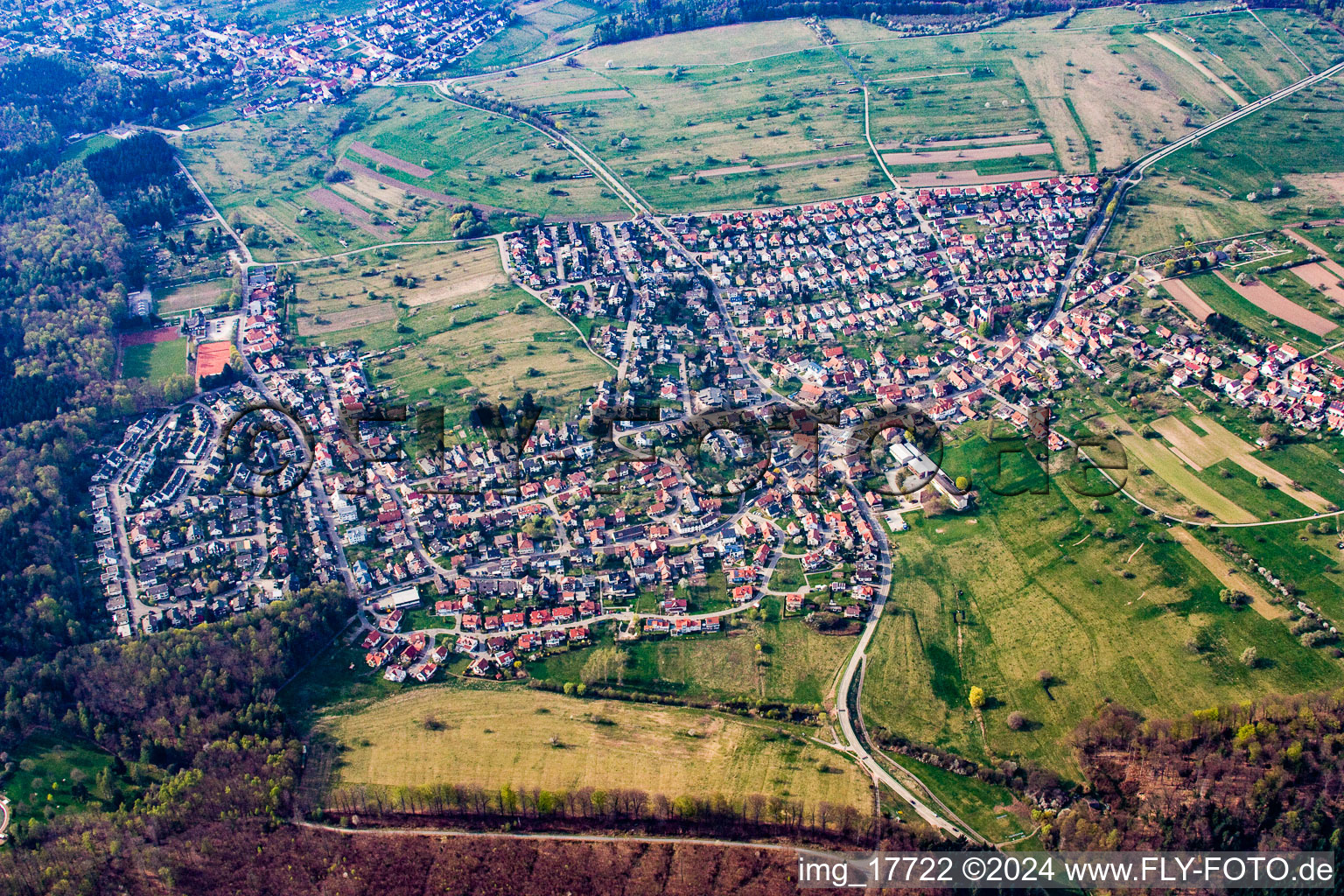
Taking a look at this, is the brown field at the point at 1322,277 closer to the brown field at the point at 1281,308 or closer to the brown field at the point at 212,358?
the brown field at the point at 1281,308

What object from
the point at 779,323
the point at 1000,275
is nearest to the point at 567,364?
the point at 779,323

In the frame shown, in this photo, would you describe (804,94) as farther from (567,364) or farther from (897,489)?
(897,489)

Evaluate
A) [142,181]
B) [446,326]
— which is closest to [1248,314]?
[446,326]

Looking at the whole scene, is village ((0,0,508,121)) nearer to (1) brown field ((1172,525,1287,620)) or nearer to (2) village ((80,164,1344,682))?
(2) village ((80,164,1344,682))

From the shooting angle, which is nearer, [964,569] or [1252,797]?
[1252,797]

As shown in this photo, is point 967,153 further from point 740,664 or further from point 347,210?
point 740,664

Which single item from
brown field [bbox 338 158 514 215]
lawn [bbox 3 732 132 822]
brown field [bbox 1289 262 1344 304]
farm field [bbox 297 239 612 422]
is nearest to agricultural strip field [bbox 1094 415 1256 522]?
brown field [bbox 1289 262 1344 304]
